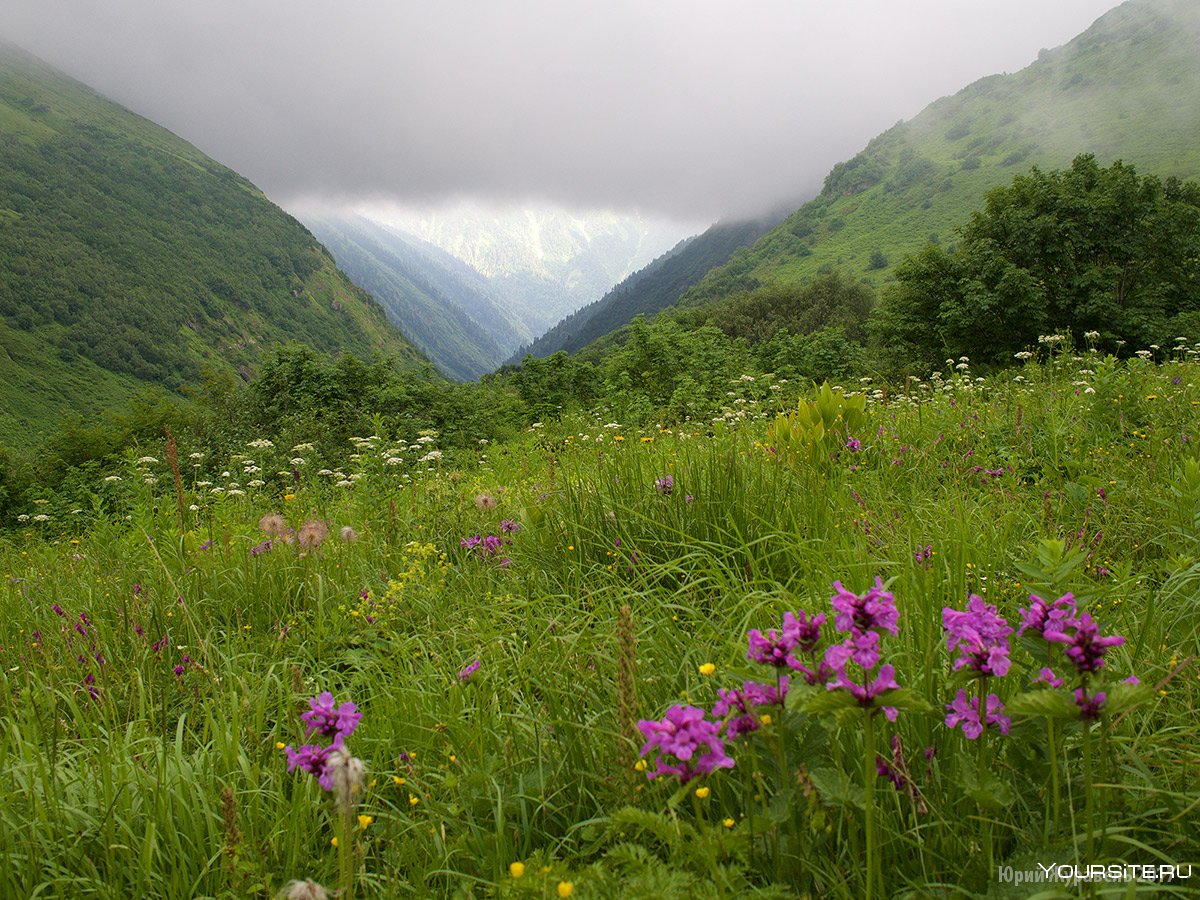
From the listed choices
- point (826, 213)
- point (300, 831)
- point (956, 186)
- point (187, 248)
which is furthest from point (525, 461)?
point (187, 248)

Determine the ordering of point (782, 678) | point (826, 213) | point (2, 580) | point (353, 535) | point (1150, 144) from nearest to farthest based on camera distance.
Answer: point (782, 678)
point (353, 535)
point (2, 580)
point (1150, 144)
point (826, 213)

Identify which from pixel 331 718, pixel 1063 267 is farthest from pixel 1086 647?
pixel 1063 267

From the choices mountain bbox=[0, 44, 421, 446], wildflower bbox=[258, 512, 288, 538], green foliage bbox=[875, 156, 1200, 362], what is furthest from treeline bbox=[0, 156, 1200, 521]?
mountain bbox=[0, 44, 421, 446]

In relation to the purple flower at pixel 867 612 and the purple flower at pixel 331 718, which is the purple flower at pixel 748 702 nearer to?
the purple flower at pixel 867 612

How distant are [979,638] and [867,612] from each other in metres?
0.23

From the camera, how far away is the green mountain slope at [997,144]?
3679 inches

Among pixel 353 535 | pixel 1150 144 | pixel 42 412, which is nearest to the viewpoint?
pixel 353 535

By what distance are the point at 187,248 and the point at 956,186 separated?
573ft

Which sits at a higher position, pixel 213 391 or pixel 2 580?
pixel 213 391

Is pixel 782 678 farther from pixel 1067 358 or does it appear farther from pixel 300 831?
pixel 1067 358

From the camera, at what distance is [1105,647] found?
902 mm

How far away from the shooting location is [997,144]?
117 meters

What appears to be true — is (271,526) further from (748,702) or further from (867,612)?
(867,612)

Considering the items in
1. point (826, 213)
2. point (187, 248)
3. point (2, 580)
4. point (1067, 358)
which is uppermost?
Result: point (187, 248)
